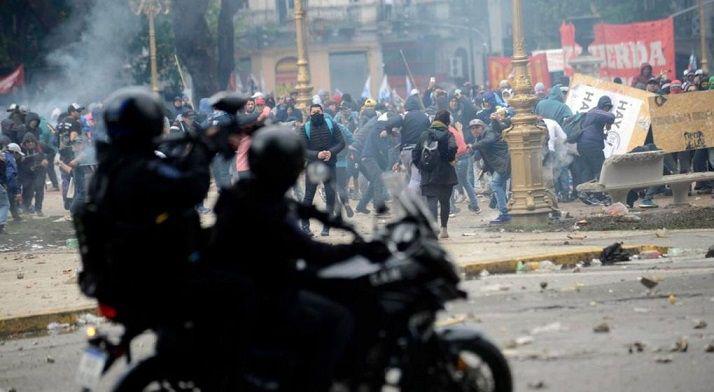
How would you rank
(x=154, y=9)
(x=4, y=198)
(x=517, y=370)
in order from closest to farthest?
(x=517, y=370)
(x=4, y=198)
(x=154, y=9)

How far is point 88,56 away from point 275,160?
40741 millimetres

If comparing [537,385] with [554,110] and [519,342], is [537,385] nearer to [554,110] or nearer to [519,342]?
[519,342]

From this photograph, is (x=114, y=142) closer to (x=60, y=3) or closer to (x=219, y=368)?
(x=219, y=368)

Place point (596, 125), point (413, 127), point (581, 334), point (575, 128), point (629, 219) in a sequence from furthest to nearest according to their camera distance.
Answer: point (575, 128)
point (596, 125)
point (413, 127)
point (629, 219)
point (581, 334)

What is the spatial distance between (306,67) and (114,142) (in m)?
19.4

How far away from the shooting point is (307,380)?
221 inches

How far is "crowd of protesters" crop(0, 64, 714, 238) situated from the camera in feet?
54.6

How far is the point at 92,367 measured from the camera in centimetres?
562

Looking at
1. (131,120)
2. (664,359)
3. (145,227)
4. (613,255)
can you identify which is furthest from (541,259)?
(145,227)

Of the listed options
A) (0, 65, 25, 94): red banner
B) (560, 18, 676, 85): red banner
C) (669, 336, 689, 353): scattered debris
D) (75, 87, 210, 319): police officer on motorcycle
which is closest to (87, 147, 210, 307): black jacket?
(75, 87, 210, 319): police officer on motorcycle

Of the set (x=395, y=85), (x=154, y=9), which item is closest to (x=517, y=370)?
(x=154, y=9)

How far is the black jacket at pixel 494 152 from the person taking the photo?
62.4ft

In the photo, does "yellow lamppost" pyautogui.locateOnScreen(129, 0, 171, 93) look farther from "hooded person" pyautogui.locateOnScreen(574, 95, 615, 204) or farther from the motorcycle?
the motorcycle

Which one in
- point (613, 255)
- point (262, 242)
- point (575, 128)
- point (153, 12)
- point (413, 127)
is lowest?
point (613, 255)
